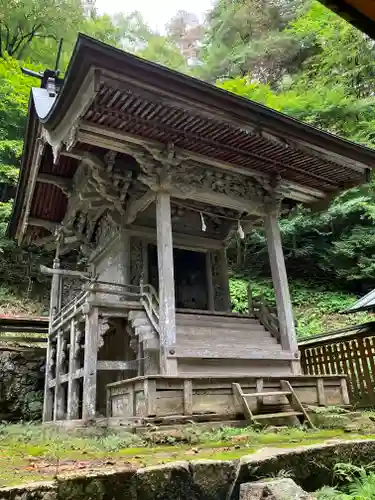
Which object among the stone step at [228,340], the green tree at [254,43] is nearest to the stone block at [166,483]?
the stone step at [228,340]

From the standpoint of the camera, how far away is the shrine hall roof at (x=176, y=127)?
605cm

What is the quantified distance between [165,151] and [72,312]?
3868mm

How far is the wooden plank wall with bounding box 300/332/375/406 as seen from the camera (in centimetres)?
891

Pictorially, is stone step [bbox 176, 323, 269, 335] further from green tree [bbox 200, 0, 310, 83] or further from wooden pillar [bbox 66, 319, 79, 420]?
green tree [bbox 200, 0, 310, 83]

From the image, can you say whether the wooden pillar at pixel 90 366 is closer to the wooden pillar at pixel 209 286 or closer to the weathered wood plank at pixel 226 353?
the weathered wood plank at pixel 226 353

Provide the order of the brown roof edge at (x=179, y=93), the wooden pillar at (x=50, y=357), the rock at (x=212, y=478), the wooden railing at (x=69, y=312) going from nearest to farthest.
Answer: the rock at (x=212, y=478) < the brown roof edge at (x=179, y=93) < the wooden railing at (x=69, y=312) < the wooden pillar at (x=50, y=357)

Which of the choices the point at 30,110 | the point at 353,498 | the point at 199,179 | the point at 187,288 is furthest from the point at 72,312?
the point at 353,498

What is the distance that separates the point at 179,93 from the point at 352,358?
6869 mm

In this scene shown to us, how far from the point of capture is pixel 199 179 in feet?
27.6

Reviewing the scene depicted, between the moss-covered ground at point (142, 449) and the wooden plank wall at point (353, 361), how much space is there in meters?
4.11

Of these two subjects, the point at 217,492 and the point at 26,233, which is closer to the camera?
the point at 217,492

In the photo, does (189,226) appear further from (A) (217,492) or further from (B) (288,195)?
(A) (217,492)

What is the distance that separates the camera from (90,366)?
7.39 meters

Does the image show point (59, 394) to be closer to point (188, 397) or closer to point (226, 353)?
point (226, 353)
